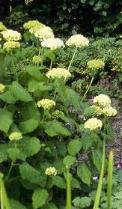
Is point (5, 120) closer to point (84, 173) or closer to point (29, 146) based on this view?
point (29, 146)

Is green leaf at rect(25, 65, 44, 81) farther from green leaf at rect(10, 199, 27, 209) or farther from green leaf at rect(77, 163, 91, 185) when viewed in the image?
green leaf at rect(10, 199, 27, 209)

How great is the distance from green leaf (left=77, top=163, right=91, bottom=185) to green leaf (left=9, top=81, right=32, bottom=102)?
0.48 m

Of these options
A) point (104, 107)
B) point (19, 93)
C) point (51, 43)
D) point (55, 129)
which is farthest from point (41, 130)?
point (51, 43)

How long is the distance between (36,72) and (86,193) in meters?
0.80

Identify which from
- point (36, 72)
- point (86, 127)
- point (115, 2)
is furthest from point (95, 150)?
point (115, 2)

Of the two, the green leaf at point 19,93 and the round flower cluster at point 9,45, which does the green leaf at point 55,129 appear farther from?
the round flower cluster at point 9,45

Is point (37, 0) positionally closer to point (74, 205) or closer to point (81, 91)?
point (81, 91)

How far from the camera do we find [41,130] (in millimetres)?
3479

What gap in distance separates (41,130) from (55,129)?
123 millimetres

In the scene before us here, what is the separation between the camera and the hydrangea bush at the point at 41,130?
3303 millimetres

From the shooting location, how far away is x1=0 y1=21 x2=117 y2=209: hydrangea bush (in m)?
3.30

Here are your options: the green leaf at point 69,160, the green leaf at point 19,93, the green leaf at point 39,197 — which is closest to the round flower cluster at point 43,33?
the green leaf at point 19,93

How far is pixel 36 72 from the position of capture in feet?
11.5

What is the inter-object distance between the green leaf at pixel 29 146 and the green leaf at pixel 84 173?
0.33m
